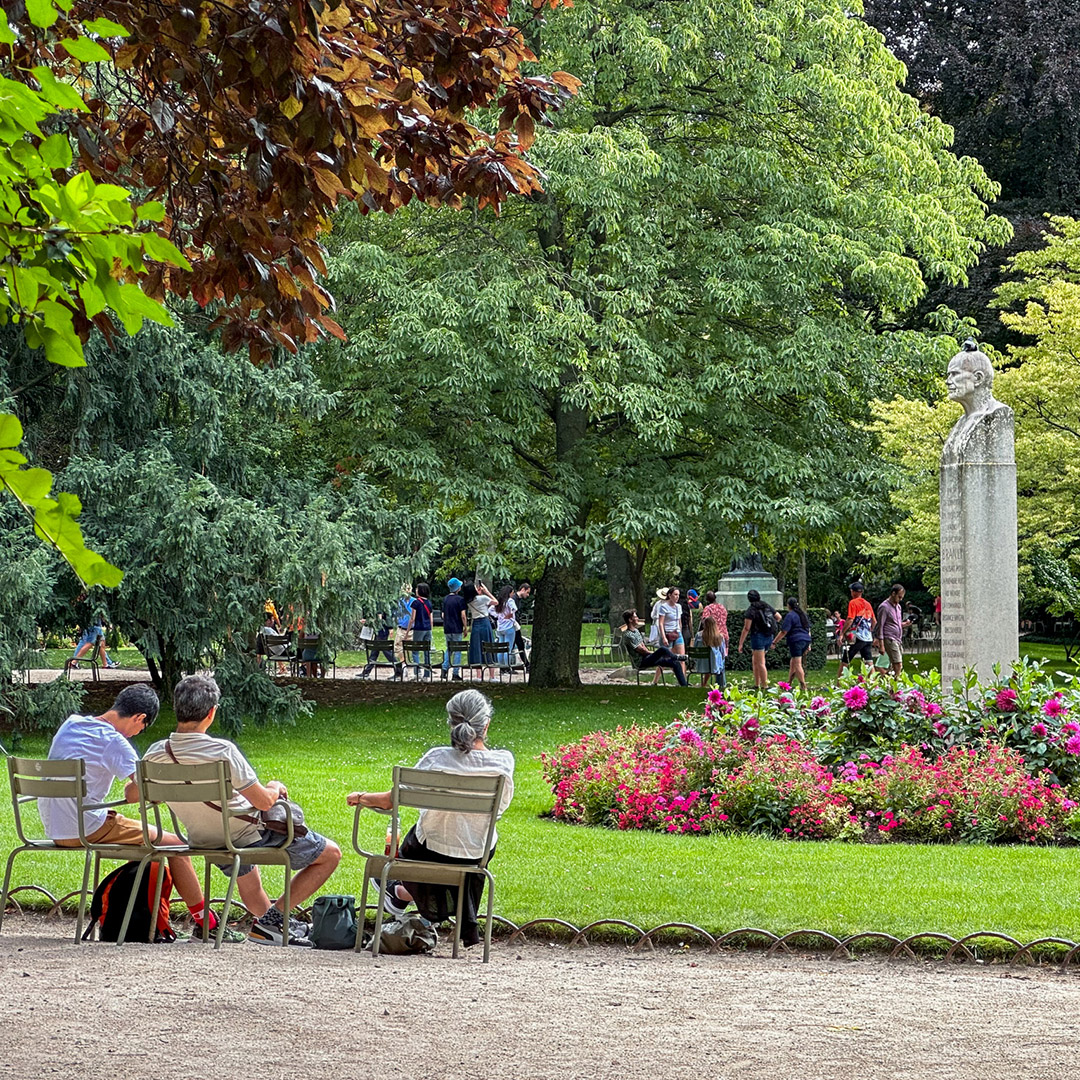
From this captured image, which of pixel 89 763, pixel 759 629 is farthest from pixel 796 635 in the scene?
pixel 89 763

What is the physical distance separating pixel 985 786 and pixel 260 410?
11800 millimetres

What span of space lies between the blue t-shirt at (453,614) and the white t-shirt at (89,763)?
19126mm

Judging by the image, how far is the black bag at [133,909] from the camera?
7656mm

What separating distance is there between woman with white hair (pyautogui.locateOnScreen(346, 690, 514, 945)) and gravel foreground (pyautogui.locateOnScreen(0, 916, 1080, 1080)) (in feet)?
1.16

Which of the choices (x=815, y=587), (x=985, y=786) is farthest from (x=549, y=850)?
(x=815, y=587)

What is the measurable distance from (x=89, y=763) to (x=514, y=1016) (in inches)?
116

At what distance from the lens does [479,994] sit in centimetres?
657

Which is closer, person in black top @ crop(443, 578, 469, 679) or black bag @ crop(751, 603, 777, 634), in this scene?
black bag @ crop(751, 603, 777, 634)

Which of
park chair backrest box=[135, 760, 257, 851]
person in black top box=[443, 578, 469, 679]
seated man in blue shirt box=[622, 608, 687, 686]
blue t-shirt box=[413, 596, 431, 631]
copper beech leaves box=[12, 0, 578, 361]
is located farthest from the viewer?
blue t-shirt box=[413, 596, 431, 631]

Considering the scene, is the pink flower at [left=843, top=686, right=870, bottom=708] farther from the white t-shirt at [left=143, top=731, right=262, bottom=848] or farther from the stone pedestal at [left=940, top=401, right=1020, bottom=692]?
the white t-shirt at [left=143, top=731, right=262, bottom=848]

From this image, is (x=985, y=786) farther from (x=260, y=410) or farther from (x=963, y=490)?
(x=260, y=410)

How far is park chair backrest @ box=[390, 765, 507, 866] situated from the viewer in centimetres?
740

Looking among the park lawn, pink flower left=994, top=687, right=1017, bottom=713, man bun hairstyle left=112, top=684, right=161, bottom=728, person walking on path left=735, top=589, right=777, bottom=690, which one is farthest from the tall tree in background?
man bun hairstyle left=112, top=684, right=161, bottom=728

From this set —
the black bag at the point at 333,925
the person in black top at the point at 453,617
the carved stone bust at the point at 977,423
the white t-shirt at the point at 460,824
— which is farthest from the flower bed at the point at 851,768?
the person in black top at the point at 453,617
